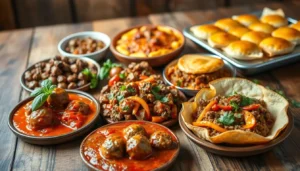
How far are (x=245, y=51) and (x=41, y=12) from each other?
314cm

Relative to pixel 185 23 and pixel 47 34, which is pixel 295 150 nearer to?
pixel 185 23

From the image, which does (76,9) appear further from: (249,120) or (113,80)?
(249,120)

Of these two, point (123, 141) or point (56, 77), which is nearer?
point (123, 141)

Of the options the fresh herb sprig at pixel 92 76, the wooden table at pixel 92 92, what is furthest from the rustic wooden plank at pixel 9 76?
the fresh herb sprig at pixel 92 76

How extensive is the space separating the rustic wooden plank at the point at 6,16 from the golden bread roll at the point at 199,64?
9.83 ft

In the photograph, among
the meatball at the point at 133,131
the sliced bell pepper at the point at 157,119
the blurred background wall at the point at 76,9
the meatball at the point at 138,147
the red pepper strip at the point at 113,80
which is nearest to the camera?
the meatball at the point at 138,147

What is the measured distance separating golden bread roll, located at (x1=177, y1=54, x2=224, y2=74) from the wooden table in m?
0.37

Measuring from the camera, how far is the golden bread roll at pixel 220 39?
2887 mm

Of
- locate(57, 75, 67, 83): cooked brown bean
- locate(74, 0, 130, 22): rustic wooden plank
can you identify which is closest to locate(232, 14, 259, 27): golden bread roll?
locate(57, 75, 67, 83): cooked brown bean

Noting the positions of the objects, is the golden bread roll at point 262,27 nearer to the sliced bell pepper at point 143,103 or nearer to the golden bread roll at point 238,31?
the golden bread roll at point 238,31

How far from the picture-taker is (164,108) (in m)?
2.20

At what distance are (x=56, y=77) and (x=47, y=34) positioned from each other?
4.04ft

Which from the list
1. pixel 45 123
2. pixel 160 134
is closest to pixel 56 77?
pixel 45 123

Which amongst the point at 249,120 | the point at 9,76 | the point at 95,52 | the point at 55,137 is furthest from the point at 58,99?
the point at 249,120
